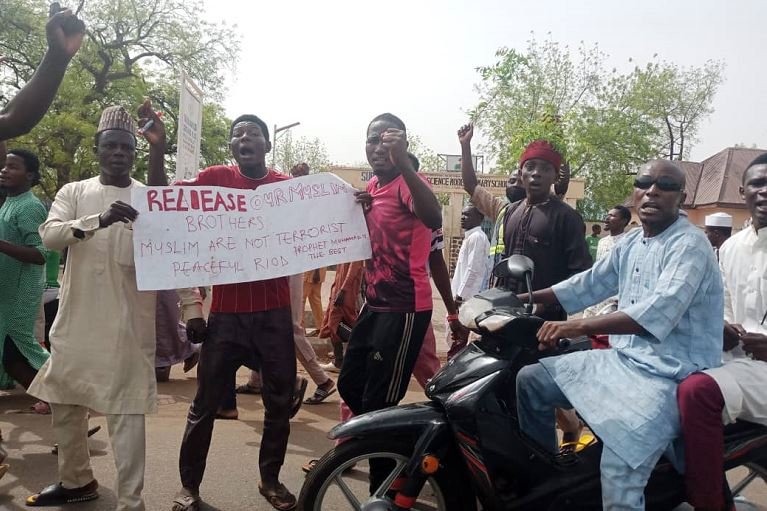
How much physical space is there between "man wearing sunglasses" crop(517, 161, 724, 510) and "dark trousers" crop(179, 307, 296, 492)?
1353mm

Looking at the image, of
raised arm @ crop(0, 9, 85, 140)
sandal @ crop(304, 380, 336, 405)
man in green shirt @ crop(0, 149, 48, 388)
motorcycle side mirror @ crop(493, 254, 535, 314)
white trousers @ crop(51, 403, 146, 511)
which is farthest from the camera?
sandal @ crop(304, 380, 336, 405)

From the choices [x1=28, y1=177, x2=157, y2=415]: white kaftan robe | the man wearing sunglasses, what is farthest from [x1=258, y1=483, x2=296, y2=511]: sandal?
the man wearing sunglasses

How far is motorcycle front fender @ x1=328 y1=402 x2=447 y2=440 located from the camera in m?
Result: 2.58

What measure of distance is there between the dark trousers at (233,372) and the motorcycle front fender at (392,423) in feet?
2.62

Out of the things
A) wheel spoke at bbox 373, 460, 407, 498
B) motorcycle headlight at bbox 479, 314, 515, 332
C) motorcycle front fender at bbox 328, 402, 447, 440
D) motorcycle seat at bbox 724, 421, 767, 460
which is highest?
motorcycle headlight at bbox 479, 314, 515, 332

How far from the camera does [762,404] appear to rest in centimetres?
246

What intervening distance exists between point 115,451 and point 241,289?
1013 millimetres

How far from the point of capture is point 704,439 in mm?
2367

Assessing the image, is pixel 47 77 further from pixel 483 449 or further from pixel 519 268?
pixel 483 449

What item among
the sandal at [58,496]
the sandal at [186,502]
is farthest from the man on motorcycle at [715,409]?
the sandal at [58,496]

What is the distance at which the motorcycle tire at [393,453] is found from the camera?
2.61m

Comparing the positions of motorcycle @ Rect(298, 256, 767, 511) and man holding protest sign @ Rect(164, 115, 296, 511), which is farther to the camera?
man holding protest sign @ Rect(164, 115, 296, 511)

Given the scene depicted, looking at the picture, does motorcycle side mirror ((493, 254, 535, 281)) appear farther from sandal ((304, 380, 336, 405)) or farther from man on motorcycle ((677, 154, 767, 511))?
sandal ((304, 380, 336, 405))

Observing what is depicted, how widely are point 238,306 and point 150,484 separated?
125 centimetres
